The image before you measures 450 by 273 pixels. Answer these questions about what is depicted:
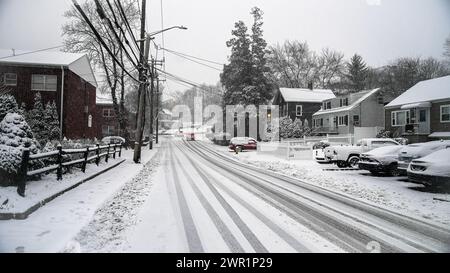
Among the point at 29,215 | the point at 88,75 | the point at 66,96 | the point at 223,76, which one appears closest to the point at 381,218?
the point at 29,215

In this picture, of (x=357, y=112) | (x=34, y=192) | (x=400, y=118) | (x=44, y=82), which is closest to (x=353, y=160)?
(x=34, y=192)

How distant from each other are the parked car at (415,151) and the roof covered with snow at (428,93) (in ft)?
62.0

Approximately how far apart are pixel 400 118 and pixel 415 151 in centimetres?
2358

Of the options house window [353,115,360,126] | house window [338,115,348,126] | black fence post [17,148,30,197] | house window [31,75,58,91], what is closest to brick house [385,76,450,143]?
house window [353,115,360,126]

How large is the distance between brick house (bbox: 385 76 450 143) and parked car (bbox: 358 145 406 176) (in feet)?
54.7

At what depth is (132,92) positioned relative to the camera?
62.5m

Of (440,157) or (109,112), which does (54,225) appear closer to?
(440,157)

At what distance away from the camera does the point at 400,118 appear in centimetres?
3281

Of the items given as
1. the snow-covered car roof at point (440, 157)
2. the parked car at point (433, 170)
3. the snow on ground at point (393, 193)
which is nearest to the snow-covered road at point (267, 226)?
the snow on ground at point (393, 193)

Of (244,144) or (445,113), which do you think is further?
(244,144)

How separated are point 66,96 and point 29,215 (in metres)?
24.0

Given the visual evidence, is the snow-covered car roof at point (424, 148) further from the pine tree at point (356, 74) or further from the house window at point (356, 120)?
the pine tree at point (356, 74)

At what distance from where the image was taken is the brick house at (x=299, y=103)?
174ft
